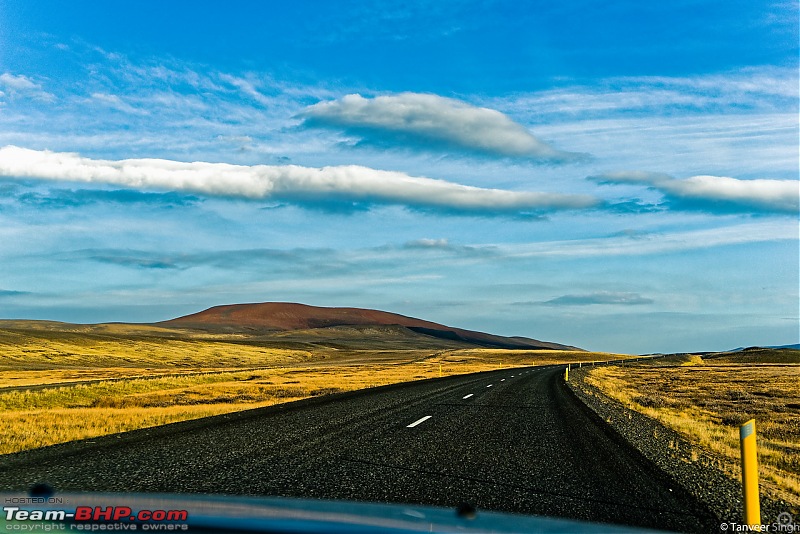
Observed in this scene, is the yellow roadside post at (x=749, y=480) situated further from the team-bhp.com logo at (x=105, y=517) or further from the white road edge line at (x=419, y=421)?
the white road edge line at (x=419, y=421)

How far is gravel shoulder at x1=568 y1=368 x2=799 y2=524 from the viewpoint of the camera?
21.7 ft

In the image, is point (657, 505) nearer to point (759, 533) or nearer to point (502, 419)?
point (759, 533)

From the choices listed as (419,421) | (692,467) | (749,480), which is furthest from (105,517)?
(419,421)

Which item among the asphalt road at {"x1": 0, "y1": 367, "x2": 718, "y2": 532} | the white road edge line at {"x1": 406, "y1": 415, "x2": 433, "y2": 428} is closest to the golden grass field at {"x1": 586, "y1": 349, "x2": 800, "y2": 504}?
the asphalt road at {"x1": 0, "y1": 367, "x2": 718, "y2": 532}

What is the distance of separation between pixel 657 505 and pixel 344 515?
4.11 m

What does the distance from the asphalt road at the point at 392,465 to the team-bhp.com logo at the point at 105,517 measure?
274 cm

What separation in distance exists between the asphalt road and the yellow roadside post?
0.36 meters

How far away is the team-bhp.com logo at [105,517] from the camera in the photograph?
138 inches

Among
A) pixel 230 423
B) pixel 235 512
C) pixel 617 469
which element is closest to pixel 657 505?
pixel 617 469

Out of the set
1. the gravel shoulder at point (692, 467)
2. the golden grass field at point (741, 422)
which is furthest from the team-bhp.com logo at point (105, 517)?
the golden grass field at point (741, 422)

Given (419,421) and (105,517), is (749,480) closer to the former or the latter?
(105,517)

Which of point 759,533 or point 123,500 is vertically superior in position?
point 123,500

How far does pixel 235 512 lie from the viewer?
3.87 metres

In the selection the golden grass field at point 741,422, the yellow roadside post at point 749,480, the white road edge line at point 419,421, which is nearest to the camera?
the yellow roadside post at point 749,480
